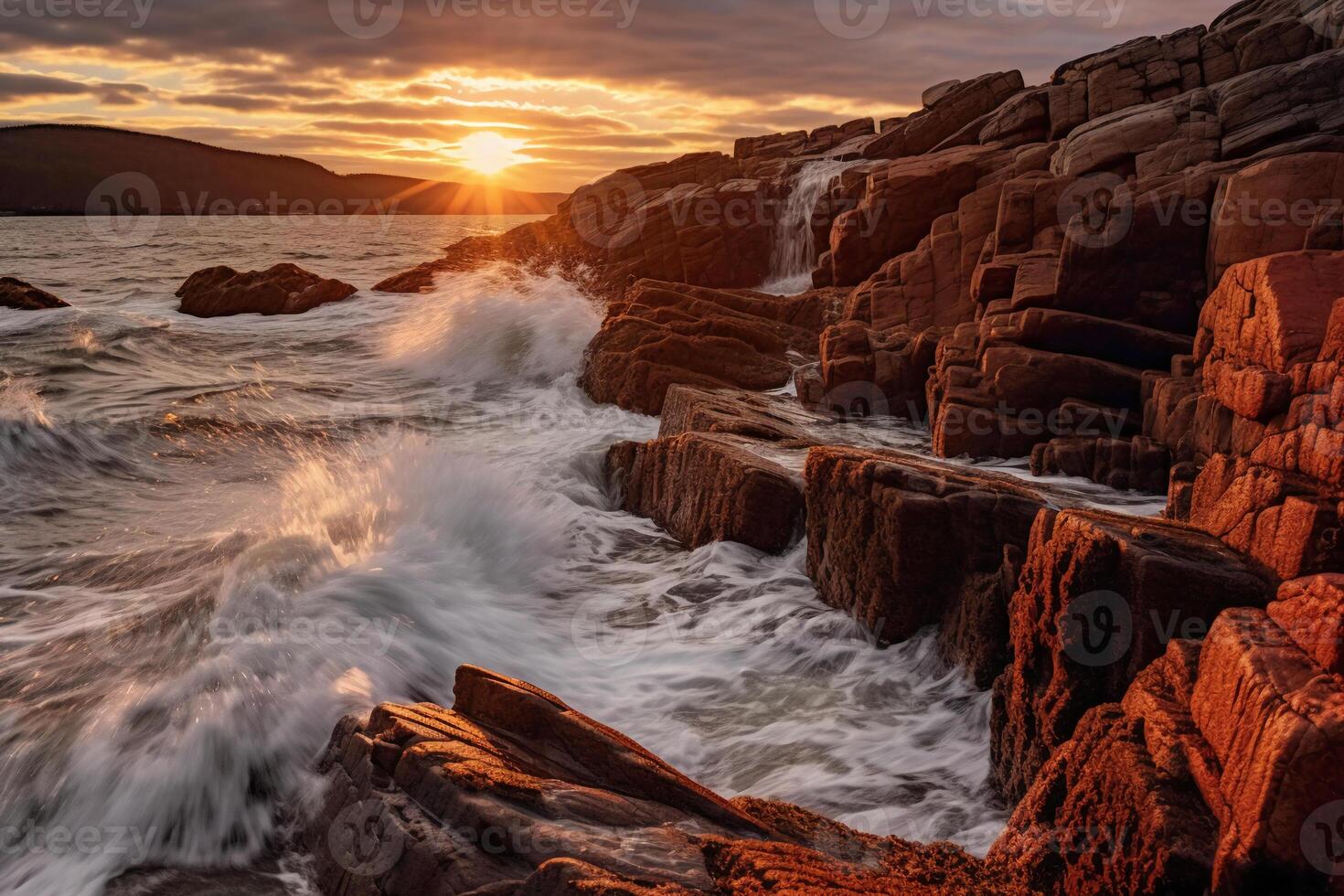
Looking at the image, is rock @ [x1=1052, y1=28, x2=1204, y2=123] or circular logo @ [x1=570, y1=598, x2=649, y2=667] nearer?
circular logo @ [x1=570, y1=598, x2=649, y2=667]

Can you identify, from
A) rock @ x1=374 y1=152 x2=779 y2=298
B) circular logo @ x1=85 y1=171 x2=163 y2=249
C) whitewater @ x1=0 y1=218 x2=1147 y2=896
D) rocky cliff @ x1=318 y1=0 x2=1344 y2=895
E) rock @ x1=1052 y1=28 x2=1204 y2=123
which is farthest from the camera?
circular logo @ x1=85 y1=171 x2=163 y2=249

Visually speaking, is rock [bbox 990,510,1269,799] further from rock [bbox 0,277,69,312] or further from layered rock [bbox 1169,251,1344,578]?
rock [bbox 0,277,69,312]

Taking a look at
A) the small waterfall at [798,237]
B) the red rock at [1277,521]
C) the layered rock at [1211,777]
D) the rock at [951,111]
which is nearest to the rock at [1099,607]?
the red rock at [1277,521]

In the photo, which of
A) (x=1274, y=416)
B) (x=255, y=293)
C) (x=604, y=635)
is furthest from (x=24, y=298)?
(x=1274, y=416)

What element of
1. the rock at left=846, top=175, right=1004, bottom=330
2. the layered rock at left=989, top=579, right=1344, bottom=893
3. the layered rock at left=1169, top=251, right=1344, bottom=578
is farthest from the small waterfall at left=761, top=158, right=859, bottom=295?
the layered rock at left=989, top=579, right=1344, bottom=893

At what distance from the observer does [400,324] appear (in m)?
27.0

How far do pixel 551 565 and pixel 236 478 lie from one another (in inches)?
229

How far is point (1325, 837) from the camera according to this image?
300 cm

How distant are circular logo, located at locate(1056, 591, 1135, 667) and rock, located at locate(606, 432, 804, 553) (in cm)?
445

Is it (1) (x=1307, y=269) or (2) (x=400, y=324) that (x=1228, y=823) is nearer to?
(1) (x=1307, y=269)

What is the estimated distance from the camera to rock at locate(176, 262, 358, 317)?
30.6 meters

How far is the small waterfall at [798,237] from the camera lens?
28.6m

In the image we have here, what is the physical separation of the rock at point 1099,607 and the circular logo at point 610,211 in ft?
91.3

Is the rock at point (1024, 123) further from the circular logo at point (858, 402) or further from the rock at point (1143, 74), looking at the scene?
the circular logo at point (858, 402)
